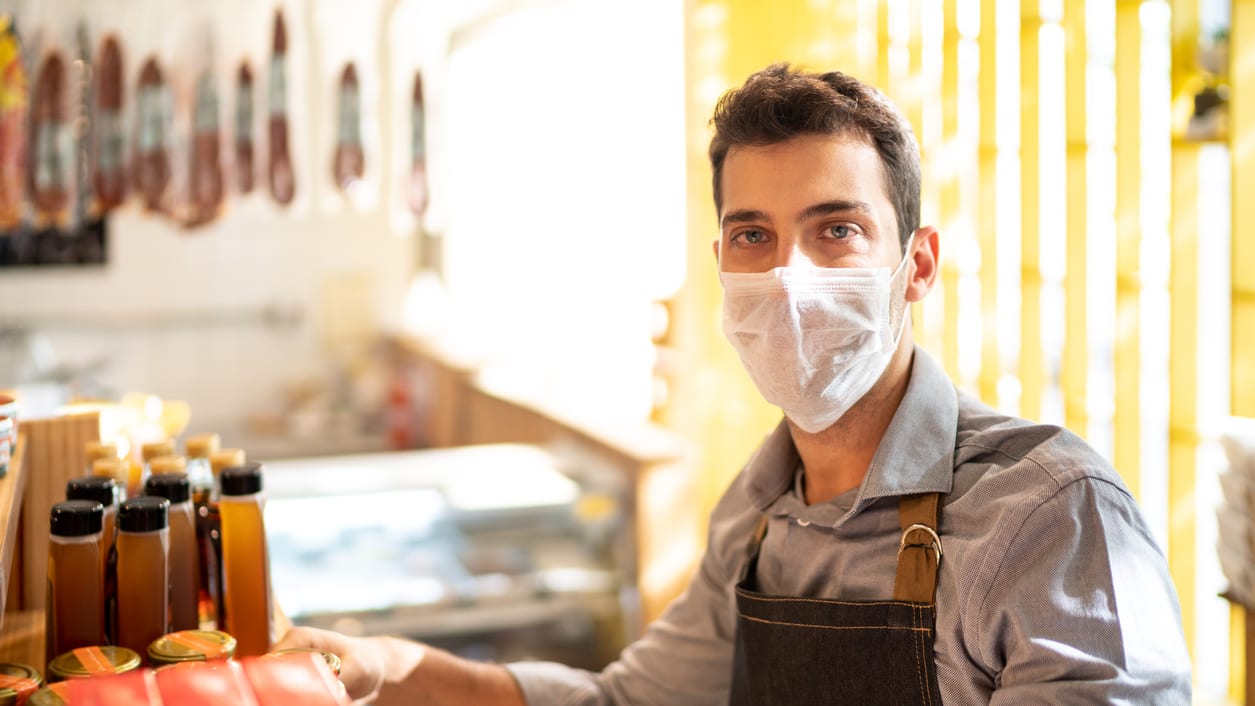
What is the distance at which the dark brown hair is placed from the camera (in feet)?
5.21

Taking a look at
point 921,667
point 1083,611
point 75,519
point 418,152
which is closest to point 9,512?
point 75,519

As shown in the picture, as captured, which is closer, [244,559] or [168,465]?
[244,559]

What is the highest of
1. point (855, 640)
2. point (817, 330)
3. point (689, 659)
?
point (817, 330)

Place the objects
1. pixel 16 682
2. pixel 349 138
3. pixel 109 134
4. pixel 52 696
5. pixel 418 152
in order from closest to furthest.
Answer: pixel 52 696 → pixel 16 682 → pixel 109 134 → pixel 349 138 → pixel 418 152

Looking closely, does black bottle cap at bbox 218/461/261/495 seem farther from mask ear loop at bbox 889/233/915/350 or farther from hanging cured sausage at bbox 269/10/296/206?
hanging cured sausage at bbox 269/10/296/206

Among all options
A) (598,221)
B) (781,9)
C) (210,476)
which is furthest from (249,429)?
(210,476)

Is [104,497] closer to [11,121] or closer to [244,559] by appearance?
[244,559]

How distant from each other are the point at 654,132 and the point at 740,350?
3.80 m

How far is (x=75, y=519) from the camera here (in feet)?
4.64

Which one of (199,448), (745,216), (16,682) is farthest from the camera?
(199,448)

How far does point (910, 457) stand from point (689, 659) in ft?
1.74

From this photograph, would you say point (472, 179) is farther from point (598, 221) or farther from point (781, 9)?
point (781, 9)

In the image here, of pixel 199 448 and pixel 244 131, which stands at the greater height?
pixel 244 131

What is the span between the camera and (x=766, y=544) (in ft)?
5.74
